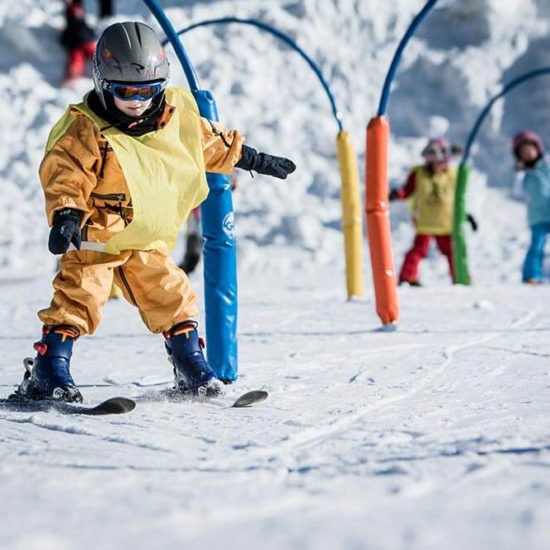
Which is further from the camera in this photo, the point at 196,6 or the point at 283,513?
the point at 196,6

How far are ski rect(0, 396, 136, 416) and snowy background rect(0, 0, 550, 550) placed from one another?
90mm

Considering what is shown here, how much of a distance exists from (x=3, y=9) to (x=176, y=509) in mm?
→ 12852

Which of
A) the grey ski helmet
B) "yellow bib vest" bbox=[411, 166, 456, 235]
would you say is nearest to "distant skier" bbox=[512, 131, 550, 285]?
"yellow bib vest" bbox=[411, 166, 456, 235]

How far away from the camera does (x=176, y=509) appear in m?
1.73

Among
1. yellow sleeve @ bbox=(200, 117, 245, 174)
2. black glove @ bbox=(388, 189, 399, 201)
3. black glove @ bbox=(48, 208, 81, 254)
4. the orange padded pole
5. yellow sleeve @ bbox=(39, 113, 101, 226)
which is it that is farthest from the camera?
black glove @ bbox=(388, 189, 399, 201)

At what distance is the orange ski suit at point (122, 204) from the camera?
2949 millimetres

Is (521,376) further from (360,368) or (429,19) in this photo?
(429,19)

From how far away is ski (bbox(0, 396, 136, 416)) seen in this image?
279 cm

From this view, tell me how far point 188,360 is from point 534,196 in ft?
19.7

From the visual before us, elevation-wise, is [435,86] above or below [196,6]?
below

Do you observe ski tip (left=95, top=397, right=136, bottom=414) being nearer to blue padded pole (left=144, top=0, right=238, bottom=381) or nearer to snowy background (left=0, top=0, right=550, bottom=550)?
snowy background (left=0, top=0, right=550, bottom=550)

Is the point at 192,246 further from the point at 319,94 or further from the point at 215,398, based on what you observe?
the point at 215,398

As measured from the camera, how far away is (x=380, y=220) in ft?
A: 17.0

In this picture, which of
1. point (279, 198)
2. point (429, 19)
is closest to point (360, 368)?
point (279, 198)
